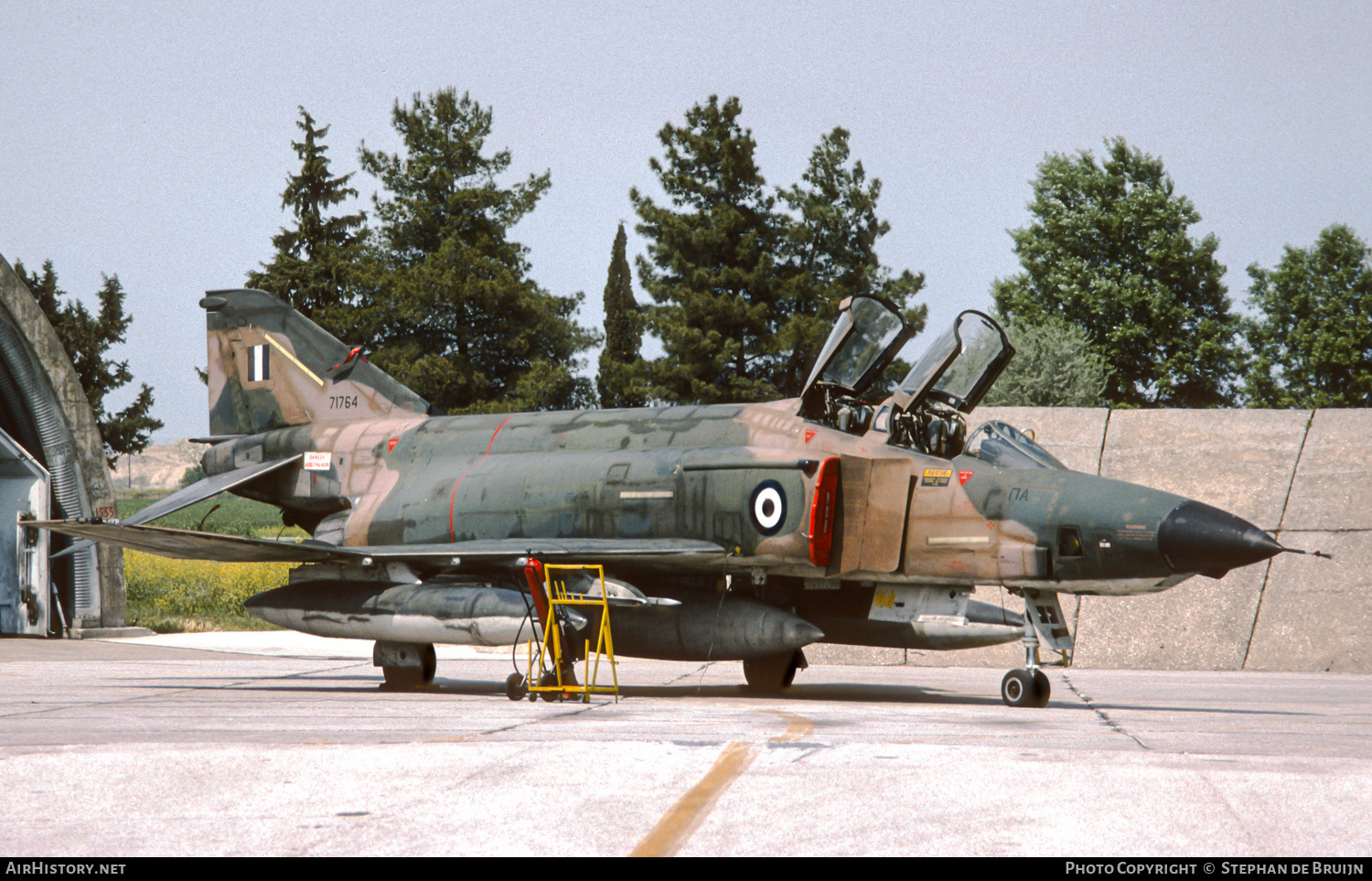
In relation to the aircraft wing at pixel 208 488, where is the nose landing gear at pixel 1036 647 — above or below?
below

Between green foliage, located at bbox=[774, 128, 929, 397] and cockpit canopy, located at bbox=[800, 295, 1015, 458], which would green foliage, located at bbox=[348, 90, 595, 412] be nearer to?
green foliage, located at bbox=[774, 128, 929, 397]

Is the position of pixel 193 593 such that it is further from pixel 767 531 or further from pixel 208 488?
pixel 767 531

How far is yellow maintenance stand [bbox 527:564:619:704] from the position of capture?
12062 mm

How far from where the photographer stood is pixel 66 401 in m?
21.4

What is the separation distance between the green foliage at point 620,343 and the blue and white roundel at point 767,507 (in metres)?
32.2

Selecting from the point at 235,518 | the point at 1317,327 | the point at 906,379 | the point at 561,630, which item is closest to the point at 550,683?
the point at 561,630

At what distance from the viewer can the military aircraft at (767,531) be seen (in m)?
11.2

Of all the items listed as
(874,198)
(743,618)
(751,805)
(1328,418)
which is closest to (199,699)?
(743,618)

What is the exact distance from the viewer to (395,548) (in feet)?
45.8

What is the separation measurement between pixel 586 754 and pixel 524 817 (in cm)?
194

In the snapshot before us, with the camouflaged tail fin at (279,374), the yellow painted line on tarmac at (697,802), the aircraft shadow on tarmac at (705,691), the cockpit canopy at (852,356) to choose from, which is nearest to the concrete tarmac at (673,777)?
the yellow painted line on tarmac at (697,802)

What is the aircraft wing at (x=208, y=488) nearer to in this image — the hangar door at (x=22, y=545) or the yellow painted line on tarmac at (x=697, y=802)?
the hangar door at (x=22, y=545)

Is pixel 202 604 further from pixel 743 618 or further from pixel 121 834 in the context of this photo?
pixel 121 834

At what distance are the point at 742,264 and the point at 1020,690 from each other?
35.4 metres
